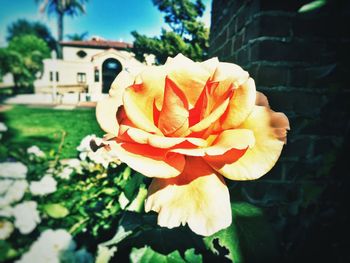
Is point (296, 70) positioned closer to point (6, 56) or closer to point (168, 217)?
point (168, 217)

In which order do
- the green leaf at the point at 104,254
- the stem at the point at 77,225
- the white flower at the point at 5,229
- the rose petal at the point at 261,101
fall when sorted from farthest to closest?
1. the stem at the point at 77,225
2. the white flower at the point at 5,229
3. the green leaf at the point at 104,254
4. the rose petal at the point at 261,101

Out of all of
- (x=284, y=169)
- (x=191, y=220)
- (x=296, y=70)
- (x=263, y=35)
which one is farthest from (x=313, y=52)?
(x=191, y=220)

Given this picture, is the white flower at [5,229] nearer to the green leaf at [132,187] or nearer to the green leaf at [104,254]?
the green leaf at [104,254]

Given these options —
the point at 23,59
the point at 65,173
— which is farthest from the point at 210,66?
the point at 23,59

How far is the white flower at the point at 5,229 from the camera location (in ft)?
4.12

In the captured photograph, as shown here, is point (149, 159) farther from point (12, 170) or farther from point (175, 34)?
point (12, 170)

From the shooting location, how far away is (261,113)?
0.48m

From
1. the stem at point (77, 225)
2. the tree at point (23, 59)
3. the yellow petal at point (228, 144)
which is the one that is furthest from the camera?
the tree at point (23, 59)

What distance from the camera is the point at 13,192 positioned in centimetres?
130

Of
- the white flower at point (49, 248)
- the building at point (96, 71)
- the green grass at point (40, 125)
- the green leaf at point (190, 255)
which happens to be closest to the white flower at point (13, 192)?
the white flower at point (49, 248)

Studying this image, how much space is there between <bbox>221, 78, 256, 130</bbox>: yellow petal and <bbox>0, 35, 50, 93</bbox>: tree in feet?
14.6

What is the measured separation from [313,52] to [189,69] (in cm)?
76

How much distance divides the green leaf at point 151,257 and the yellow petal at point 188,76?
1.30ft

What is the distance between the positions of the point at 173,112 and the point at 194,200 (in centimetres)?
15
